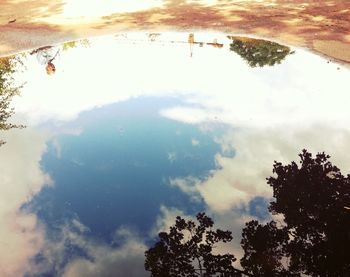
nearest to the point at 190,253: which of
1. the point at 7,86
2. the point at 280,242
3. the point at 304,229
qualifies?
the point at 280,242

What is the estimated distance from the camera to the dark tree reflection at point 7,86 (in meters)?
7.02

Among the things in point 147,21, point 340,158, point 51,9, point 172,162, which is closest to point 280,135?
point 340,158

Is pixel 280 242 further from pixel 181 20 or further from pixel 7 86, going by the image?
pixel 181 20

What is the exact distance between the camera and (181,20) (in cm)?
959

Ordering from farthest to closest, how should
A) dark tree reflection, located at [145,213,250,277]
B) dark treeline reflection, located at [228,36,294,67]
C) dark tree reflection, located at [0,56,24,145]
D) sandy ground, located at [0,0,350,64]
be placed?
sandy ground, located at [0,0,350,64]
dark treeline reflection, located at [228,36,294,67]
dark tree reflection, located at [0,56,24,145]
dark tree reflection, located at [145,213,250,277]

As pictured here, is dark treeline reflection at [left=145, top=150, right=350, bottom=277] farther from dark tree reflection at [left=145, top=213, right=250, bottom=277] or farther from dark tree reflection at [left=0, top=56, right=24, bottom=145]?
dark tree reflection at [left=0, top=56, right=24, bottom=145]

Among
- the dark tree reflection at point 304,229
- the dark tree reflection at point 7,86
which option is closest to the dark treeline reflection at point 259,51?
the dark tree reflection at point 304,229

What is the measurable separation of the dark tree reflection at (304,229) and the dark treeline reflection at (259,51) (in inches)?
133

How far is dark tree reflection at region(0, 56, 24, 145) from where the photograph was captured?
7023 mm

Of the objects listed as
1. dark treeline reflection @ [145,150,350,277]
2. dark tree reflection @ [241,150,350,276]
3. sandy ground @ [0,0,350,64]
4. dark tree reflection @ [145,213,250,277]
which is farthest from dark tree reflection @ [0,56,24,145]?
dark tree reflection @ [241,150,350,276]

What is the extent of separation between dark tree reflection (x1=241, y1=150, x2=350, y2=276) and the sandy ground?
3513 mm

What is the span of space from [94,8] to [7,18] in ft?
8.33

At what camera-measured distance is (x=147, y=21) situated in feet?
31.6

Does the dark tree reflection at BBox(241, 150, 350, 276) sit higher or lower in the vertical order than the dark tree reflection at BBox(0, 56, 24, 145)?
lower
